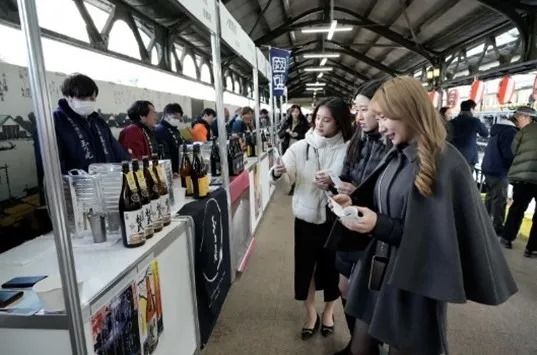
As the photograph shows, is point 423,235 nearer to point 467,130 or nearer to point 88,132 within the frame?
point 88,132

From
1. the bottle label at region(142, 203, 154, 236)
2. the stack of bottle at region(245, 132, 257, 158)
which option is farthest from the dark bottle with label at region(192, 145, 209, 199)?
the stack of bottle at region(245, 132, 257, 158)

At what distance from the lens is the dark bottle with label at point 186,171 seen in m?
2.12

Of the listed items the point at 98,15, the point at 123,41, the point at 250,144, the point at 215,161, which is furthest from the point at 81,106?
the point at 123,41

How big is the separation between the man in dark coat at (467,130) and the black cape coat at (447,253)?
4051 mm

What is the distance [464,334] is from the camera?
2.30 metres

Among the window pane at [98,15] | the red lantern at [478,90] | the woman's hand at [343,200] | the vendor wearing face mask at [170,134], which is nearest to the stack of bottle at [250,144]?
the vendor wearing face mask at [170,134]

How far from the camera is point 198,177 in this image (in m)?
2.06

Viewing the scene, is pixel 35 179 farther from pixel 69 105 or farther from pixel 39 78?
pixel 39 78

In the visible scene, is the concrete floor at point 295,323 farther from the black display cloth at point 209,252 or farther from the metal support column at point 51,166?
the metal support column at point 51,166

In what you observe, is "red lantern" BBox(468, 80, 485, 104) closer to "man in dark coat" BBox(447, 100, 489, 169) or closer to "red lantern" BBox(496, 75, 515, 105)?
"red lantern" BBox(496, 75, 515, 105)

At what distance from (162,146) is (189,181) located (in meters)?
2.00

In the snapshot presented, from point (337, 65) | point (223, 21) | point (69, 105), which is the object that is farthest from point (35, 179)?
point (337, 65)

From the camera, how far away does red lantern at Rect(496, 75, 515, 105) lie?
20.6 ft

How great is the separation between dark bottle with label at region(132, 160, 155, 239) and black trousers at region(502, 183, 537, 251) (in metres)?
3.75
